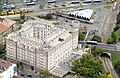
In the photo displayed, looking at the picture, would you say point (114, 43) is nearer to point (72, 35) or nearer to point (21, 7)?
point (72, 35)

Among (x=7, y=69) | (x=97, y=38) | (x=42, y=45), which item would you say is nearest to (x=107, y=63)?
(x=97, y=38)

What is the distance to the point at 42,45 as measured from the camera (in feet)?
138

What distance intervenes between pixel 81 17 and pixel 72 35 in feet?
33.2

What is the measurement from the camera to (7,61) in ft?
138

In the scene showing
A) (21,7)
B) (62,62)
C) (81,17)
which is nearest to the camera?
(62,62)

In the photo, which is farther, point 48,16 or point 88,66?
point 48,16

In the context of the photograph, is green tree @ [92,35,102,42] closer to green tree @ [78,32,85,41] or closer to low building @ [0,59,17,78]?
green tree @ [78,32,85,41]

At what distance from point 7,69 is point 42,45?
4.82 m

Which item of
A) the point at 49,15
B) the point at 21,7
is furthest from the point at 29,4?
the point at 49,15

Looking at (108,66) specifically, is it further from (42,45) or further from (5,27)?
(5,27)

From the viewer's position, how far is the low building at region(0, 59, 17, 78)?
3938 cm

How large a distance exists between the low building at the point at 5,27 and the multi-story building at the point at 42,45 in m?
3.44

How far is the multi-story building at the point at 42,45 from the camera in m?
41.9

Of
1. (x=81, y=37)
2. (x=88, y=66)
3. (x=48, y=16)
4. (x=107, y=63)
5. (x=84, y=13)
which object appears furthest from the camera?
(x=84, y=13)
